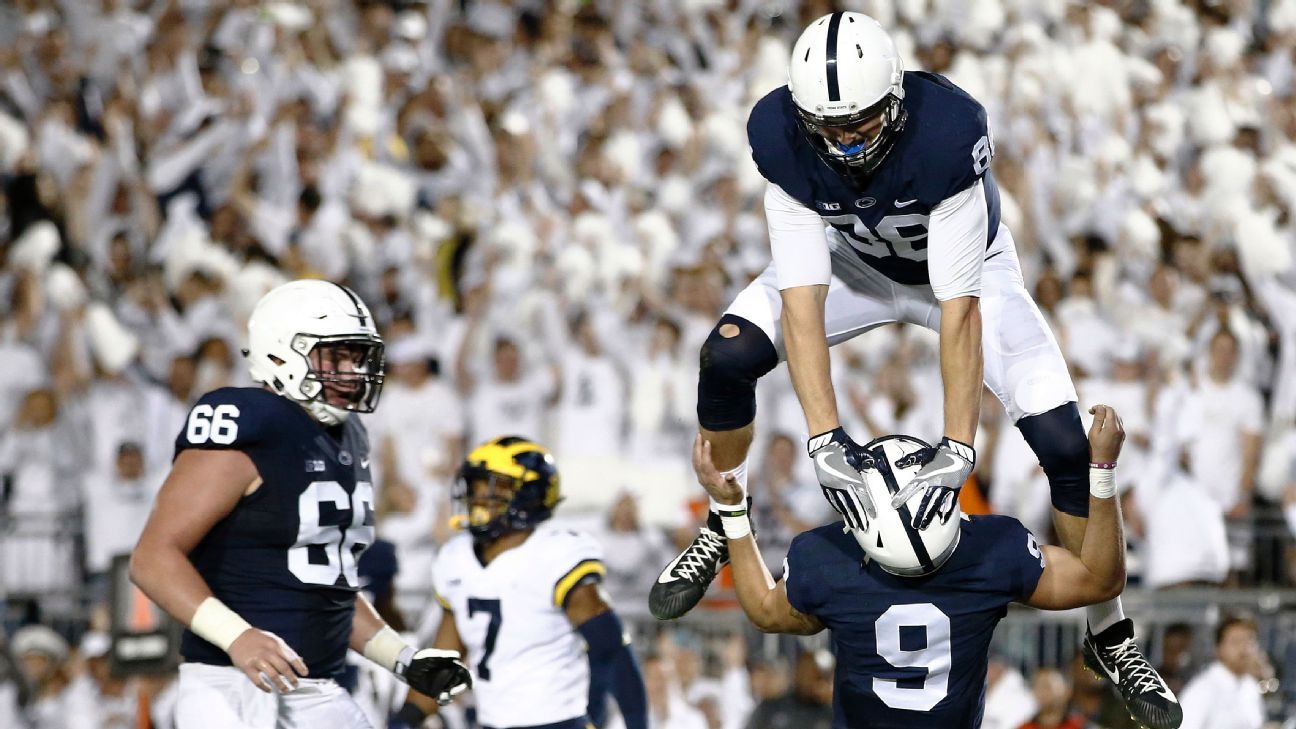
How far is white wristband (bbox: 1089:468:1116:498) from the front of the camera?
4.93m

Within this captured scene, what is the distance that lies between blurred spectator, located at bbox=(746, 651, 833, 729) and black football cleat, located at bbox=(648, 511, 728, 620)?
10.9ft

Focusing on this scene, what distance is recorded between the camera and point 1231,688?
8.41m

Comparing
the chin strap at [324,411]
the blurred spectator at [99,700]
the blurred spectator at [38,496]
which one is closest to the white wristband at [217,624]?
the chin strap at [324,411]

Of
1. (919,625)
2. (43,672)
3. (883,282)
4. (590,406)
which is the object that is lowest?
(43,672)

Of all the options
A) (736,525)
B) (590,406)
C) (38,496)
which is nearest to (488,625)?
(736,525)

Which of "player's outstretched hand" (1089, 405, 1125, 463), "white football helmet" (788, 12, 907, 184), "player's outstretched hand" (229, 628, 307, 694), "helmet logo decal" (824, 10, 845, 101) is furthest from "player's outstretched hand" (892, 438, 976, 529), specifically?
"player's outstretched hand" (229, 628, 307, 694)

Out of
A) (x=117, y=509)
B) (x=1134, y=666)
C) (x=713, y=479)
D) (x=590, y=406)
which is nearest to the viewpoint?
(x=713, y=479)

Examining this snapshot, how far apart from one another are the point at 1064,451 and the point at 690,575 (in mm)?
1138

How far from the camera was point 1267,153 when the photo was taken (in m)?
14.0

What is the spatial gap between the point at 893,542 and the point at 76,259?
8381 mm

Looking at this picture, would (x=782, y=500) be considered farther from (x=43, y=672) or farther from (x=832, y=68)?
(x=832, y=68)

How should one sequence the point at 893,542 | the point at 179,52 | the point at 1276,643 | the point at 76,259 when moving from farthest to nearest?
1. the point at 179,52
2. the point at 76,259
3. the point at 1276,643
4. the point at 893,542

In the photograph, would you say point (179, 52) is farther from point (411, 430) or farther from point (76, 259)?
point (411, 430)

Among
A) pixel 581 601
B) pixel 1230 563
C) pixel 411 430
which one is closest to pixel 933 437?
pixel 1230 563
